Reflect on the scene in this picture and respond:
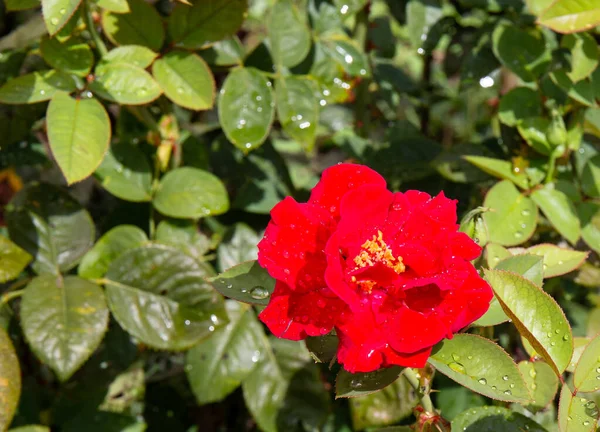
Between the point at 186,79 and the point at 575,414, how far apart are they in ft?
2.71

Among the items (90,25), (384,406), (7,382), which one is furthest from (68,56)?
(384,406)

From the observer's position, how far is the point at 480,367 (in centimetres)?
77

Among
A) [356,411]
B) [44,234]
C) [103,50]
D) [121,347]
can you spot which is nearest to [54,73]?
[103,50]

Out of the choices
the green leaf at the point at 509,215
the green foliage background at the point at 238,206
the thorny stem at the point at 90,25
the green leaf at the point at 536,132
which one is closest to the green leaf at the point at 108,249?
the green foliage background at the point at 238,206

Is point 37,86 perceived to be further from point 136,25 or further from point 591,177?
point 591,177

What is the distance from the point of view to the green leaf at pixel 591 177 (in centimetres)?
123

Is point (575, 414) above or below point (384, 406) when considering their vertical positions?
above

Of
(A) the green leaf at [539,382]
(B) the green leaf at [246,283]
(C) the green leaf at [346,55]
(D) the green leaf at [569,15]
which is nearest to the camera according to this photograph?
(B) the green leaf at [246,283]

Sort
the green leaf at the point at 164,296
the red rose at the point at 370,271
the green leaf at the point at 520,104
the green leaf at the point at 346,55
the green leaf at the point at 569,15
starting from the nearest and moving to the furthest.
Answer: the red rose at the point at 370,271, the green leaf at the point at 569,15, the green leaf at the point at 164,296, the green leaf at the point at 520,104, the green leaf at the point at 346,55

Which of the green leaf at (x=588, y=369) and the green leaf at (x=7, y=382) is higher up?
the green leaf at (x=588, y=369)

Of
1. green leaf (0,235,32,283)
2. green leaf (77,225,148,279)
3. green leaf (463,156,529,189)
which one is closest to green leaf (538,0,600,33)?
green leaf (463,156,529,189)

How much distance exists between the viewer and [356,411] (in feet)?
4.28

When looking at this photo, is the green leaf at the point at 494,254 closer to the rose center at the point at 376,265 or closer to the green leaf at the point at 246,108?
the rose center at the point at 376,265

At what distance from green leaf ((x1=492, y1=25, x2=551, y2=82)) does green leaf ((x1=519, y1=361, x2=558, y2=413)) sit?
58cm
